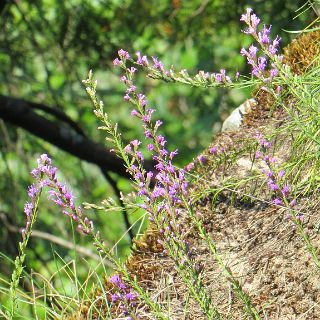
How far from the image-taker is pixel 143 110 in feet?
7.68

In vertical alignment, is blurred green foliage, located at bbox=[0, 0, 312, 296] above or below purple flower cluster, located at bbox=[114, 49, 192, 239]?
above

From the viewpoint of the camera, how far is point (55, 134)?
17.2 feet

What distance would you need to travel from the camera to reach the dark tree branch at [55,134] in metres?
5.14

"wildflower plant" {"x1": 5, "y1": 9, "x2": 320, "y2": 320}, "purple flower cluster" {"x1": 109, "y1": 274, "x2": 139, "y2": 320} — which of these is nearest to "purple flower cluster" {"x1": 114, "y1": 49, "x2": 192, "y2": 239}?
"wildflower plant" {"x1": 5, "y1": 9, "x2": 320, "y2": 320}

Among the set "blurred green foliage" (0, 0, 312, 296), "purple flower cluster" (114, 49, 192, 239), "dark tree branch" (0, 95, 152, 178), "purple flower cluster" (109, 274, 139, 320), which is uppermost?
"blurred green foliage" (0, 0, 312, 296)

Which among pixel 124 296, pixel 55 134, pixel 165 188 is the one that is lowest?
pixel 124 296

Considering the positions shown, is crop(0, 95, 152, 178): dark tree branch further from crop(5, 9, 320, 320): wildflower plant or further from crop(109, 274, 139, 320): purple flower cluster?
crop(5, 9, 320, 320): wildflower plant

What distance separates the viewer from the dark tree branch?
16.9 feet

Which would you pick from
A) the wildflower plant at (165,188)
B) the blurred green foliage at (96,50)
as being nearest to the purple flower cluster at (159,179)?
the wildflower plant at (165,188)

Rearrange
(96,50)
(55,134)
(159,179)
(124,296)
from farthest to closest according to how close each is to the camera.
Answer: (96,50) → (55,134) → (159,179) → (124,296)

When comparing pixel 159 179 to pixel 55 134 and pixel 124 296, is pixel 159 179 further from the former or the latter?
pixel 55 134

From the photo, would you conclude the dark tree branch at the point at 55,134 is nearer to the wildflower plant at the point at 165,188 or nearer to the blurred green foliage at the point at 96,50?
the blurred green foliage at the point at 96,50

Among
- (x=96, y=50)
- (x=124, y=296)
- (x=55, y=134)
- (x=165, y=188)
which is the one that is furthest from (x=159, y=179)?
(x=96, y=50)

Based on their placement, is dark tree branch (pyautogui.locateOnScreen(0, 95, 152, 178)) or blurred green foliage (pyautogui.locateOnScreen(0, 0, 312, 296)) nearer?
dark tree branch (pyautogui.locateOnScreen(0, 95, 152, 178))
